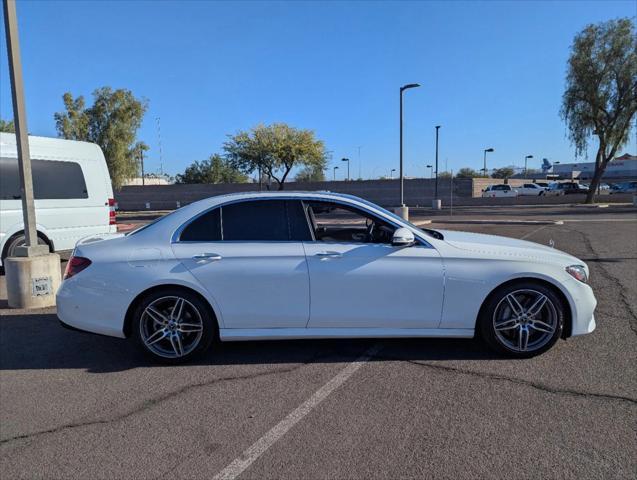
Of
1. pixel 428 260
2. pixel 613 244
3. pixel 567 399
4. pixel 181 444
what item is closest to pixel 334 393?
pixel 181 444

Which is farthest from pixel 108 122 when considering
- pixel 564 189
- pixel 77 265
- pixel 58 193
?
pixel 564 189

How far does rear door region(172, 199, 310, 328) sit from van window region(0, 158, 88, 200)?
20.2ft

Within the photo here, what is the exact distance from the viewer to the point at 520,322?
4355 millimetres

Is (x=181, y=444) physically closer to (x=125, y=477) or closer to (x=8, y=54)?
(x=125, y=477)

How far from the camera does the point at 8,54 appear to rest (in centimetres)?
650

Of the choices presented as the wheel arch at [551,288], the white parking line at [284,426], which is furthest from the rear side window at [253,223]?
the wheel arch at [551,288]

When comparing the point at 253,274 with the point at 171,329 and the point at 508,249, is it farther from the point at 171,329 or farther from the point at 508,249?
the point at 508,249

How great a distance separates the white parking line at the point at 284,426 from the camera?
2.80 meters

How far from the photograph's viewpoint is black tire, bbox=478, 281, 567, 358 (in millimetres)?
4336

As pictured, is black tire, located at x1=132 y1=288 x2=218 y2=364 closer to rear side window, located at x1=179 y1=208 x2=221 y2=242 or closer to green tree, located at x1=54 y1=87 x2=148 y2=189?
rear side window, located at x1=179 y1=208 x2=221 y2=242

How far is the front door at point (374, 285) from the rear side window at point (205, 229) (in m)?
0.87

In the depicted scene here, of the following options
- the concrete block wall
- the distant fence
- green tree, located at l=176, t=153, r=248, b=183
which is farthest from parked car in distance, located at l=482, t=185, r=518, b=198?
green tree, located at l=176, t=153, r=248, b=183

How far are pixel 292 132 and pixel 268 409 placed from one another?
1621 inches

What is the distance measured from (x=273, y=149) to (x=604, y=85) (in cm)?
2594
